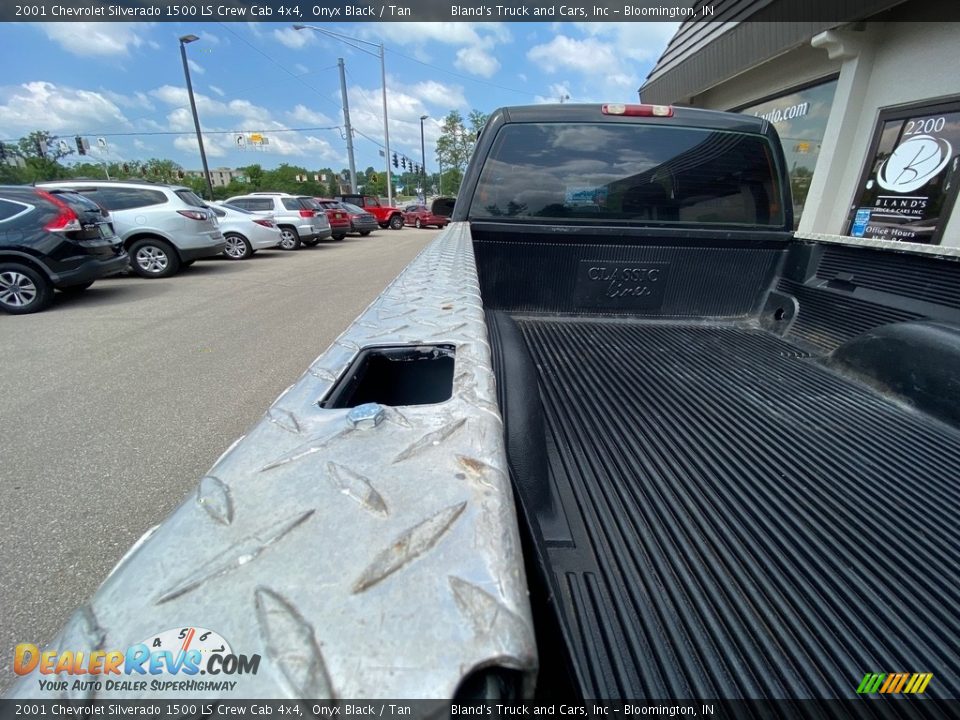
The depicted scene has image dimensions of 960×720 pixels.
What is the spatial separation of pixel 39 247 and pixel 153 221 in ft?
8.56

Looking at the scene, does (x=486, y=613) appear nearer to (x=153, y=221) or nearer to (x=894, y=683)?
(x=894, y=683)

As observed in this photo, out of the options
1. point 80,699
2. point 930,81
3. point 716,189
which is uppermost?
point 930,81

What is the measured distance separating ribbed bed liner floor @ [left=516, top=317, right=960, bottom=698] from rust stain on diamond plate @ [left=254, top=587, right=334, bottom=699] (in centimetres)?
46

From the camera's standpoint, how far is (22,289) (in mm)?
5516

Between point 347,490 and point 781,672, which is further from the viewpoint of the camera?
point 781,672

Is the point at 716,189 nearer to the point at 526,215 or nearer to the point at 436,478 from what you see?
the point at 526,215

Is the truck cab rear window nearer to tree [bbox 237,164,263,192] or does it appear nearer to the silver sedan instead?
the silver sedan

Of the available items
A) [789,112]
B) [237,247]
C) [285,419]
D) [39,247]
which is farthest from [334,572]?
[237,247]

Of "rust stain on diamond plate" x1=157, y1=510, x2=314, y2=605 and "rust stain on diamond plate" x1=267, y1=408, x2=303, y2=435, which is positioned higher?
→ "rust stain on diamond plate" x1=267, y1=408, x2=303, y2=435

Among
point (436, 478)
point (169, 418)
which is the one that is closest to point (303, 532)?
point (436, 478)

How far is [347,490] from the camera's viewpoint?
0.56 m

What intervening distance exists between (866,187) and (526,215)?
5911 mm

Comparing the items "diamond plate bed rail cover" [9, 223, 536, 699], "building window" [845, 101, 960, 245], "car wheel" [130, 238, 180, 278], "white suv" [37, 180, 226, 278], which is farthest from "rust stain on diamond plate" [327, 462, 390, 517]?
"car wheel" [130, 238, 180, 278]

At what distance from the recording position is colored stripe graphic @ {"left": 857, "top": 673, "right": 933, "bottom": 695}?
2.87 feet
